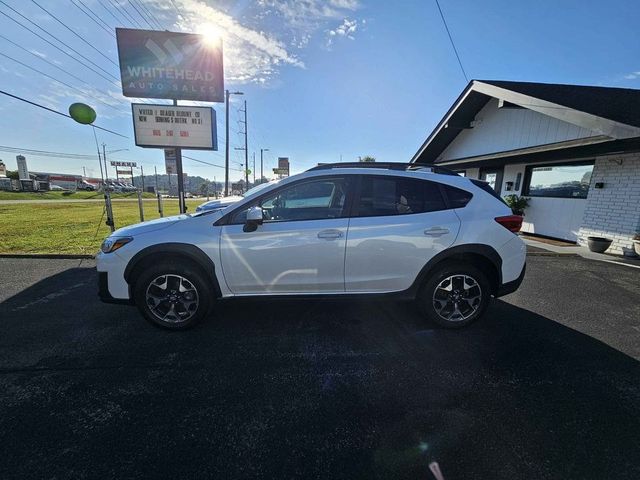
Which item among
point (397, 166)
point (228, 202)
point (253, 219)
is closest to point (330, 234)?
point (253, 219)

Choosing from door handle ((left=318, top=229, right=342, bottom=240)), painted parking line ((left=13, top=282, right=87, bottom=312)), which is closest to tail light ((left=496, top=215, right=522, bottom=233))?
door handle ((left=318, top=229, right=342, bottom=240))

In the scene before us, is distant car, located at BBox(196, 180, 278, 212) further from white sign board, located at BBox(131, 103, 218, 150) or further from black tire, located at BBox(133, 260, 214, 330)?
A: white sign board, located at BBox(131, 103, 218, 150)

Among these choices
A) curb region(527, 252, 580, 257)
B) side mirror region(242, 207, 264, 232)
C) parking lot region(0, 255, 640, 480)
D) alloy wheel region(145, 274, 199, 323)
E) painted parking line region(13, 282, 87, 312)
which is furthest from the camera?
curb region(527, 252, 580, 257)

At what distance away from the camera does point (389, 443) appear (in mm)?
1898

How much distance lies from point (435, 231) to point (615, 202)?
8013 mm

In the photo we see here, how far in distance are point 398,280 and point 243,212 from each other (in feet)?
6.14

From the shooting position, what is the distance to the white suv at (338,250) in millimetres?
3105

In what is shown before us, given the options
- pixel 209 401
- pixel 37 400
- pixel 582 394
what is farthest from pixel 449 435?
pixel 37 400

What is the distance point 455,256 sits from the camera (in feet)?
10.8

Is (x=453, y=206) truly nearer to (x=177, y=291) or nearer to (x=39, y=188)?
(x=177, y=291)

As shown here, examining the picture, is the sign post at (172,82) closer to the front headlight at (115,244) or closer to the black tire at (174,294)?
the front headlight at (115,244)

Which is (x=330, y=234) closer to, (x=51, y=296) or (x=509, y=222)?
(x=509, y=222)

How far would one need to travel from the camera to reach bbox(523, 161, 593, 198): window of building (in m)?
8.64

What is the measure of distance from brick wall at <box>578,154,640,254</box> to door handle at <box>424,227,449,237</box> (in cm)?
762
